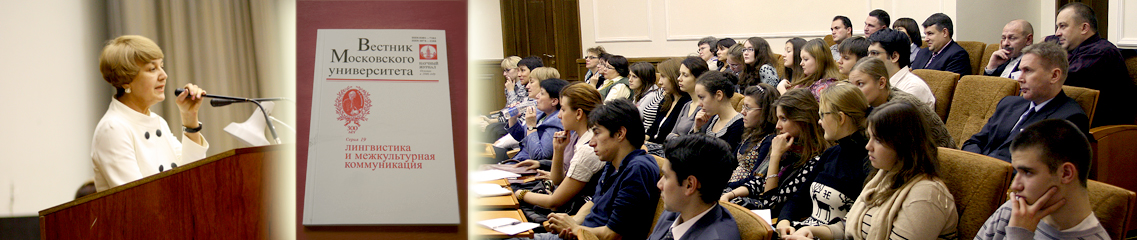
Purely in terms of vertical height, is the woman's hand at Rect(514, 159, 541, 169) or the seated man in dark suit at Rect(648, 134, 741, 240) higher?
the seated man in dark suit at Rect(648, 134, 741, 240)

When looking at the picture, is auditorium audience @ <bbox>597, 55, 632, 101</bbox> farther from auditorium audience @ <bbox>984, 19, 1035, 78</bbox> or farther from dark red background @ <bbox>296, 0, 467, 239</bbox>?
dark red background @ <bbox>296, 0, 467, 239</bbox>

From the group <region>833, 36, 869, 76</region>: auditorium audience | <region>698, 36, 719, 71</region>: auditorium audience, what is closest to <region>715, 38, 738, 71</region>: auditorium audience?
<region>698, 36, 719, 71</region>: auditorium audience

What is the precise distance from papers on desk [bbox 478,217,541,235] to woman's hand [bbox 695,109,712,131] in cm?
160

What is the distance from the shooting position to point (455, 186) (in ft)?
3.02

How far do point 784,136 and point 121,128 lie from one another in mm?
1871

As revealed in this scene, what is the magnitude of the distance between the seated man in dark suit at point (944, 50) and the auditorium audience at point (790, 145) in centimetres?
244

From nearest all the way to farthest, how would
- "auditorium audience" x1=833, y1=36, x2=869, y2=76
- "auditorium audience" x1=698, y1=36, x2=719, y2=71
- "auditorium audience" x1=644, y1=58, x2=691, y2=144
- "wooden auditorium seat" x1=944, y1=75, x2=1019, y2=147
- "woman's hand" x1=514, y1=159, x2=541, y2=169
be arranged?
"wooden auditorium seat" x1=944, y1=75, x2=1019, y2=147
"woman's hand" x1=514, y1=159, x2=541, y2=169
"auditorium audience" x1=833, y1=36, x2=869, y2=76
"auditorium audience" x1=644, y1=58, x2=691, y2=144
"auditorium audience" x1=698, y1=36, x2=719, y2=71

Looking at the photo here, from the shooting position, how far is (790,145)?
238 centimetres

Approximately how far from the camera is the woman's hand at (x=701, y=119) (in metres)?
3.44

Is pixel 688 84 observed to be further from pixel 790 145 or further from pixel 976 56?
pixel 976 56

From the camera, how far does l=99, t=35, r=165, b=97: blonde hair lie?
152cm

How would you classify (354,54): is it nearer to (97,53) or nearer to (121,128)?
(121,128)

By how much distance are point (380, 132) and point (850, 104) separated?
1615mm

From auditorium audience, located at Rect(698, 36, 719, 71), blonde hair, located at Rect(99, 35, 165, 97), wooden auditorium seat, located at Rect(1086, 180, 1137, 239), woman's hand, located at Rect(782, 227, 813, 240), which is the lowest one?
woman's hand, located at Rect(782, 227, 813, 240)
